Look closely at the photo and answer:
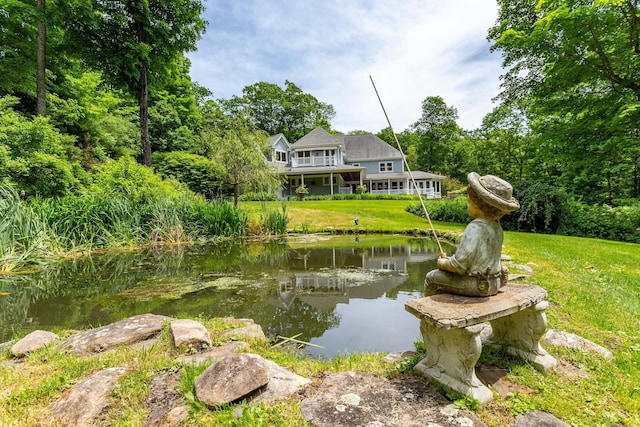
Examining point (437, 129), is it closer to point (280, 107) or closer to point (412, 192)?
point (412, 192)

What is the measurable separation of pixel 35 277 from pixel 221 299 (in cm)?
415

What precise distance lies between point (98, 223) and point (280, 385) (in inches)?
363

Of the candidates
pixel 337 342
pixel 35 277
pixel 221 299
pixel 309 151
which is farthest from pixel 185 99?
pixel 337 342

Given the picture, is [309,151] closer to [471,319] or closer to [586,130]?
[586,130]

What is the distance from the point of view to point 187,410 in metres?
1.81

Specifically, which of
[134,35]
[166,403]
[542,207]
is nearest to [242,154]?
[134,35]

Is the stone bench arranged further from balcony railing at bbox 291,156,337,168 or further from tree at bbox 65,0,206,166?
balcony railing at bbox 291,156,337,168

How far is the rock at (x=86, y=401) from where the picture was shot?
177 centimetres

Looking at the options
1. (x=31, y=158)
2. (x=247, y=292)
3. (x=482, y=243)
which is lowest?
(x=247, y=292)

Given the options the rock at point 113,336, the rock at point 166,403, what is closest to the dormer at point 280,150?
the rock at point 113,336

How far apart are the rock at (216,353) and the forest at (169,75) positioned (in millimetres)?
7801

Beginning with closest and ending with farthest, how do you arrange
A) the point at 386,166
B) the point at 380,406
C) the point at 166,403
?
the point at 380,406 → the point at 166,403 → the point at 386,166

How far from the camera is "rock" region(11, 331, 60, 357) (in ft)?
8.68

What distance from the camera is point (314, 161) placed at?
2948 cm
